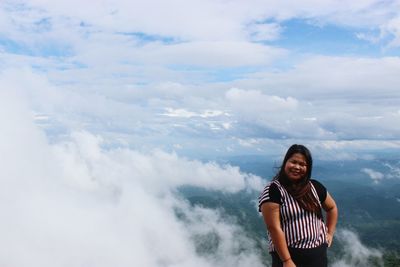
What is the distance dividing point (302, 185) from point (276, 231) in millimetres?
714

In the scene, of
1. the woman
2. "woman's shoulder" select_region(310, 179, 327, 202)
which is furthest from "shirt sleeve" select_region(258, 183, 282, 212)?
"woman's shoulder" select_region(310, 179, 327, 202)

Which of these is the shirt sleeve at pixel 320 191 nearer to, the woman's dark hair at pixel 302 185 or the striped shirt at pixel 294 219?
the striped shirt at pixel 294 219

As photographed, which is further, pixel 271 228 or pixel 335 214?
pixel 335 214

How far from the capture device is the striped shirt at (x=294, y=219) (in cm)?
589

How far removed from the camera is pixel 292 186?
6035 millimetres

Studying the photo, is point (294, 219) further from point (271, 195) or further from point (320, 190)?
point (320, 190)

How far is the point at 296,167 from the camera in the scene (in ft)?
19.8

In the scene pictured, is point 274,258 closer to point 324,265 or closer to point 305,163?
point 324,265

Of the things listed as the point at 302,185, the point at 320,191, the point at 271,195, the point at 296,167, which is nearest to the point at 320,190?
the point at 320,191

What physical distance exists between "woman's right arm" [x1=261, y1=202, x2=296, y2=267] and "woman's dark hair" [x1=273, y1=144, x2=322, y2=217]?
1.18 ft

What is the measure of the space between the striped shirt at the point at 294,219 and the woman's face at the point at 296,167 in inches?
8.2

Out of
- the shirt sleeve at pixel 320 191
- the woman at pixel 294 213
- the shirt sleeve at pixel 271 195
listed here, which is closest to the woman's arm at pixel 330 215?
the shirt sleeve at pixel 320 191

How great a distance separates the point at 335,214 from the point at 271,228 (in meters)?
1.42

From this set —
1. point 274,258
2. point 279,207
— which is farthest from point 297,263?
point 279,207
